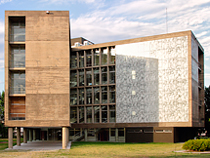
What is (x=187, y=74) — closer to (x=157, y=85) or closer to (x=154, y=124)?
(x=157, y=85)

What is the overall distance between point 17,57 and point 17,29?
147 inches

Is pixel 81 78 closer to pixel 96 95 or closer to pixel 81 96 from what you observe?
pixel 81 96

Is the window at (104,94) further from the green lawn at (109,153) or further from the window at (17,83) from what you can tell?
the green lawn at (109,153)

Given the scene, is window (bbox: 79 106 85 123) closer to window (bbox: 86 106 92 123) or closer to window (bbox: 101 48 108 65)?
window (bbox: 86 106 92 123)

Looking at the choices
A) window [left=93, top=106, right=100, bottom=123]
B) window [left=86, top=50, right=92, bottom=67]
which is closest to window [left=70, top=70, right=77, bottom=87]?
window [left=86, top=50, right=92, bottom=67]

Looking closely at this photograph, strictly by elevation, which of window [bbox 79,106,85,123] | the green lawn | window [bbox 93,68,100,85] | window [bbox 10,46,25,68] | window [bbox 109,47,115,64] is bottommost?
the green lawn

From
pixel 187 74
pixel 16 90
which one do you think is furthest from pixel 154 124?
pixel 16 90

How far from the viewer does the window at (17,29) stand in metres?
39.7

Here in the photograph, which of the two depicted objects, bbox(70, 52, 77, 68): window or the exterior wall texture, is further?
bbox(70, 52, 77, 68): window

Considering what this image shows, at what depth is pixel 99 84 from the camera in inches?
2096

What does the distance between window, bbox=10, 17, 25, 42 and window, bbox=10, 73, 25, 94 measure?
4.65 m

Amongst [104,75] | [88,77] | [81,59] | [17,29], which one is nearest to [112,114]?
[104,75]

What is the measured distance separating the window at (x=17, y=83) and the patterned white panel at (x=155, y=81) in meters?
17.5

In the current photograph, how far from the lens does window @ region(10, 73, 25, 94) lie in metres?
38.9
